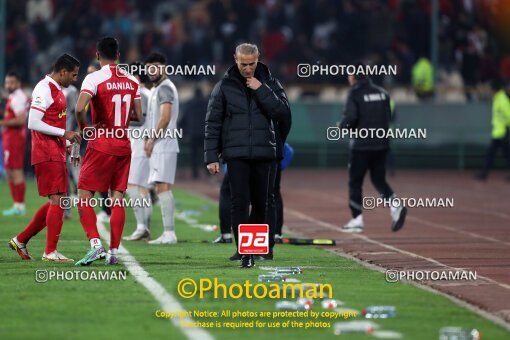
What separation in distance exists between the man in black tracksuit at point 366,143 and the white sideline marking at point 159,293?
4390mm

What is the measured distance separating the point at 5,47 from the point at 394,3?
10.2 meters

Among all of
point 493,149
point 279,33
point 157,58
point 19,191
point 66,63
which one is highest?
point 279,33

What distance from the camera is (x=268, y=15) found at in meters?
35.2

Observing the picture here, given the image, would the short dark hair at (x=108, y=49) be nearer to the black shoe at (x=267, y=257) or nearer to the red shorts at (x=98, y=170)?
the red shorts at (x=98, y=170)

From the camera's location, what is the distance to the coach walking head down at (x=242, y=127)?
1250 cm

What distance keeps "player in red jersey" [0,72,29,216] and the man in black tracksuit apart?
17.5 ft

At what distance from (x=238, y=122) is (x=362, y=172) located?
20.3ft

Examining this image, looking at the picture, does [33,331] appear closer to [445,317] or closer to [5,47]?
[445,317]

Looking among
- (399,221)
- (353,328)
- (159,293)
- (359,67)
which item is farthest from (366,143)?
(353,328)

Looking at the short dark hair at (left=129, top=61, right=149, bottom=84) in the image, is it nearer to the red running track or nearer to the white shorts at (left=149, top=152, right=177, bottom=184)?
the white shorts at (left=149, top=152, right=177, bottom=184)

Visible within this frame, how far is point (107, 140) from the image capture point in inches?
512

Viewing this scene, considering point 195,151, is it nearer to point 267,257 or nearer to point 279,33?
point 279,33

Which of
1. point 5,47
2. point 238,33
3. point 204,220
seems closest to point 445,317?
point 204,220

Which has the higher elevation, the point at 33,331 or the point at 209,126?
the point at 209,126
